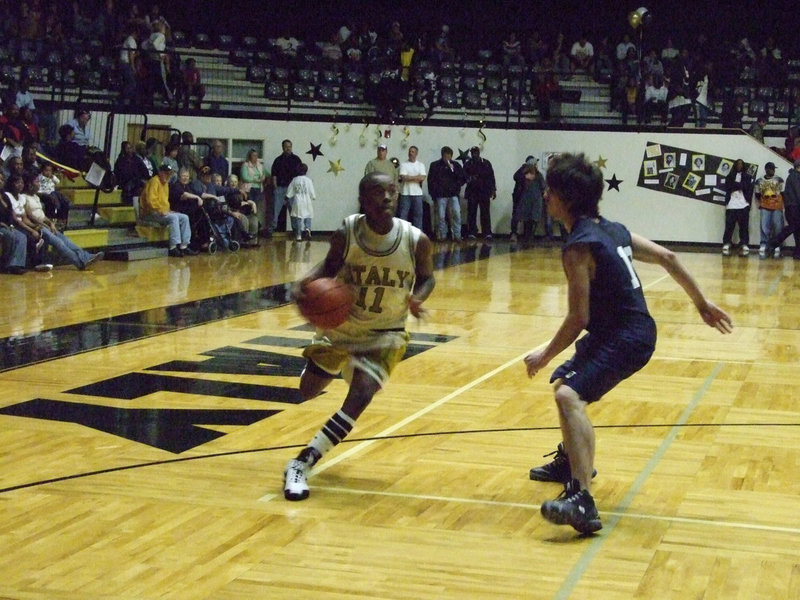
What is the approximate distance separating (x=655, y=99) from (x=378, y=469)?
19668 mm

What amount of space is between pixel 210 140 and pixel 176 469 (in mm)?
16347

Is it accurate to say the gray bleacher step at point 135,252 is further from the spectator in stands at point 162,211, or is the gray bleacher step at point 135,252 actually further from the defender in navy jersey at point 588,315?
the defender in navy jersey at point 588,315

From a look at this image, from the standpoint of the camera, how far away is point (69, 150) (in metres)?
18.0

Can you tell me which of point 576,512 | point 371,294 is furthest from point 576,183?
point 576,512

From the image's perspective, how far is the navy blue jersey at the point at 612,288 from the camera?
5.01m

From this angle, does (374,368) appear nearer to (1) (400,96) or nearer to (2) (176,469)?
(2) (176,469)

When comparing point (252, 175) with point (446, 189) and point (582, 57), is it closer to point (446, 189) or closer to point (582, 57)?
point (446, 189)

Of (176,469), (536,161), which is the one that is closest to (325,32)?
(536,161)

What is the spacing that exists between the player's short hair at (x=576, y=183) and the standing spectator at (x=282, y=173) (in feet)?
55.6

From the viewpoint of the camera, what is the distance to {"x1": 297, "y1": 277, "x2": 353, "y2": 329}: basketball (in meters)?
5.40

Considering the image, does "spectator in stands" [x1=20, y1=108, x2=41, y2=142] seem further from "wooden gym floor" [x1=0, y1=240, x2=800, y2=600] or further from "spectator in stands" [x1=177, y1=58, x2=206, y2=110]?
"wooden gym floor" [x1=0, y1=240, x2=800, y2=600]

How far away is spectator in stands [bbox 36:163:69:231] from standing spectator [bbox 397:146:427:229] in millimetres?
7449

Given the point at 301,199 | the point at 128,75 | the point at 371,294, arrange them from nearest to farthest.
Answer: the point at 371,294 < the point at 128,75 < the point at 301,199

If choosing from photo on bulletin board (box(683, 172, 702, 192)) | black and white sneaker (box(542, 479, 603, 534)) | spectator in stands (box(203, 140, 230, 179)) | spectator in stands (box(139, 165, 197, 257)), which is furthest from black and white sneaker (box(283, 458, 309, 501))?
photo on bulletin board (box(683, 172, 702, 192))
